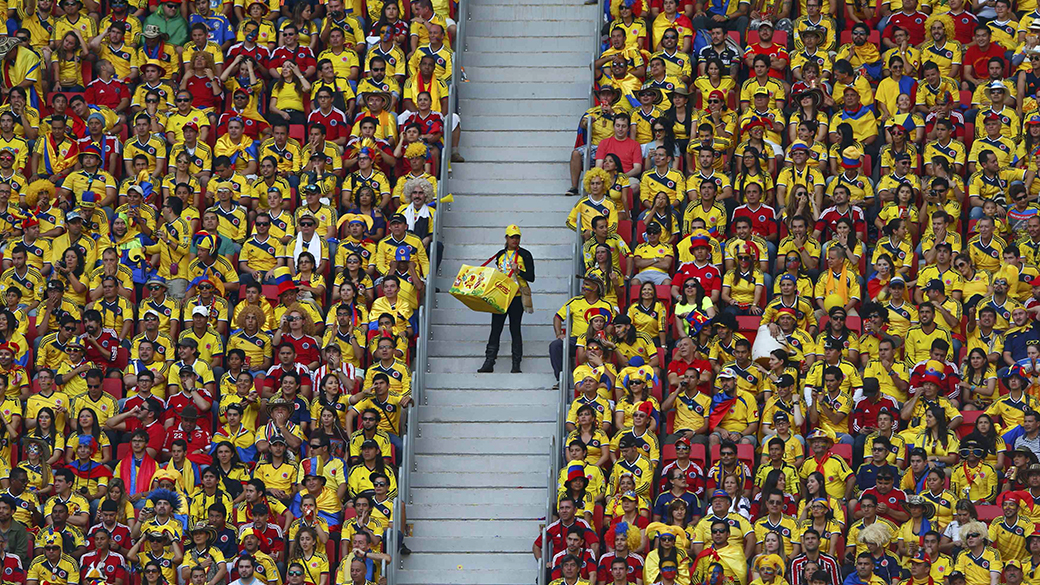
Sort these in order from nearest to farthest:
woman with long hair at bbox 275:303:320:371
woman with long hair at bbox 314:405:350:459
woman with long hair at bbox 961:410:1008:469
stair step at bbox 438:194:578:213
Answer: woman with long hair at bbox 961:410:1008:469, woman with long hair at bbox 314:405:350:459, woman with long hair at bbox 275:303:320:371, stair step at bbox 438:194:578:213

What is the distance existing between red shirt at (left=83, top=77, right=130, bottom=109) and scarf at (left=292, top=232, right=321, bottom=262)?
11.5 ft

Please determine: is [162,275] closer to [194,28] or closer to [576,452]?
[194,28]

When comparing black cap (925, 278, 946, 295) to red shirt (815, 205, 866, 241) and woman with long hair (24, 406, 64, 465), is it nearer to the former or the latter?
red shirt (815, 205, 866, 241)

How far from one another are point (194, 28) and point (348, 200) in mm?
3267

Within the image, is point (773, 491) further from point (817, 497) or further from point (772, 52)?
point (772, 52)

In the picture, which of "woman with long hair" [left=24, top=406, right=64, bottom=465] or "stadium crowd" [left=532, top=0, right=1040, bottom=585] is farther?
"woman with long hair" [left=24, top=406, right=64, bottom=465]

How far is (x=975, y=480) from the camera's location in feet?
70.7

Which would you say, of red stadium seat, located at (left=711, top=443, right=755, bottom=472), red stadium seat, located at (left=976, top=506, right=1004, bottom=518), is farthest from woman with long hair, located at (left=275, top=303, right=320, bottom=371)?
red stadium seat, located at (left=976, top=506, right=1004, bottom=518)

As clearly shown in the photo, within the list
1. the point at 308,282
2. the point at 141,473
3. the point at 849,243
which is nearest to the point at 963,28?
the point at 849,243

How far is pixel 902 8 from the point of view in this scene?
26562mm

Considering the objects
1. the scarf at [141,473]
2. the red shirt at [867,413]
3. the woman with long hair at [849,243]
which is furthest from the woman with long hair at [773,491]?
the scarf at [141,473]

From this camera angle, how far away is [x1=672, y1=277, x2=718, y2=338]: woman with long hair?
22797 millimetres

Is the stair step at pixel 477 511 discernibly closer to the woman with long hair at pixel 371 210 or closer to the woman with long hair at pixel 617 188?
the woman with long hair at pixel 371 210

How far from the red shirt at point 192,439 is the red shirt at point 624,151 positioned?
533cm
